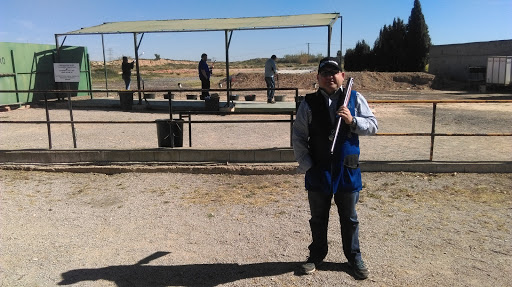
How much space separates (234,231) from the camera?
4.25 meters

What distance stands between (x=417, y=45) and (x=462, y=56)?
24.0 feet

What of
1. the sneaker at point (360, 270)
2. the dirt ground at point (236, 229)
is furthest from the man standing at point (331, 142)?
the dirt ground at point (236, 229)

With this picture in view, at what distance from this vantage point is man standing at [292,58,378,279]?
3.05m

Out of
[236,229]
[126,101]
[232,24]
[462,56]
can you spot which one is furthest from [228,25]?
[462,56]

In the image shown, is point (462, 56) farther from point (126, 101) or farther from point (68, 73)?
point (68, 73)

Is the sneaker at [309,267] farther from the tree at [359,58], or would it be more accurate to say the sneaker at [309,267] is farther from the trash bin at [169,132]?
the tree at [359,58]

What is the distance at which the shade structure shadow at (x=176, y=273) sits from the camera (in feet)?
10.7

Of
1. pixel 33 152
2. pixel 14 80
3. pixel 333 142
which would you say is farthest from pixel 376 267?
pixel 14 80

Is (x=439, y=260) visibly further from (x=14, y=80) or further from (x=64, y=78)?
(x=14, y=80)

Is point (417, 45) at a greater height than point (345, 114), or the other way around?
point (417, 45)

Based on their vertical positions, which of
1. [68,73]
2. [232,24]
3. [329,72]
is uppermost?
[232,24]

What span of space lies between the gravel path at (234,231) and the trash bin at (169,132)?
35.7 inches

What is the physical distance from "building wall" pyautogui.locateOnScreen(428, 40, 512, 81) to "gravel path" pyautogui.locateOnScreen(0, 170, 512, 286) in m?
26.9

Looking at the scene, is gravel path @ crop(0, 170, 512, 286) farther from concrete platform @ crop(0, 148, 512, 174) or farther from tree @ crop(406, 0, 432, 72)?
tree @ crop(406, 0, 432, 72)
